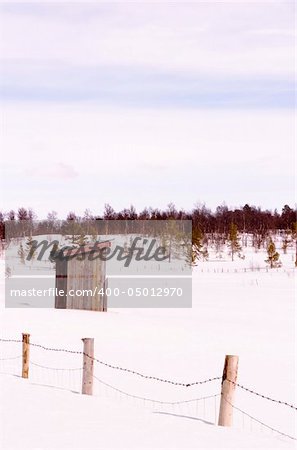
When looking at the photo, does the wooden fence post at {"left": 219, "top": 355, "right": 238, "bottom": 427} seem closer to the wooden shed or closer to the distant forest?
the wooden shed

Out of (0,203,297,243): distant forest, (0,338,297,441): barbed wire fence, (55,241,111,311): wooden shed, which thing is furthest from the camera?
(0,203,297,243): distant forest

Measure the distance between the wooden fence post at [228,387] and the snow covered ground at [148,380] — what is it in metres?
0.27

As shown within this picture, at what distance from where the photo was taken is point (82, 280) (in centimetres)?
2584

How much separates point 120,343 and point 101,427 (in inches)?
378

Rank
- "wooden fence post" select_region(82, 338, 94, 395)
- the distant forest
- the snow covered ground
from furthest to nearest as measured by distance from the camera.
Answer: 1. the distant forest
2. "wooden fence post" select_region(82, 338, 94, 395)
3. the snow covered ground

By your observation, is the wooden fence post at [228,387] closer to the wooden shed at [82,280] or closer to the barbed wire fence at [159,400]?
the barbed wire fence at [159,400]

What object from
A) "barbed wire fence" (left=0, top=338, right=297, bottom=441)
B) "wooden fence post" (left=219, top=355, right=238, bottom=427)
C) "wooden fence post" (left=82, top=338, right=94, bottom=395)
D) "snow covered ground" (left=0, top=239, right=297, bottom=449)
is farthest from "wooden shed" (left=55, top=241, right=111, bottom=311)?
"wooden fence post" (left=219, top=355, right=238, bottom=427)

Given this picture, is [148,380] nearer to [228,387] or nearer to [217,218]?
[228,387]

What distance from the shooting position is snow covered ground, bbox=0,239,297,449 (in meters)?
8.55

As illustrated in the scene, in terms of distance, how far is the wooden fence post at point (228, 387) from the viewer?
9.17 meters

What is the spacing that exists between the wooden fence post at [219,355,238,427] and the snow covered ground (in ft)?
0.88

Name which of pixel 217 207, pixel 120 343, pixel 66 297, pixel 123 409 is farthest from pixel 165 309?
pixel 217 207

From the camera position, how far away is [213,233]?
10100cm

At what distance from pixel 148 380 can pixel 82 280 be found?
12385 mm
